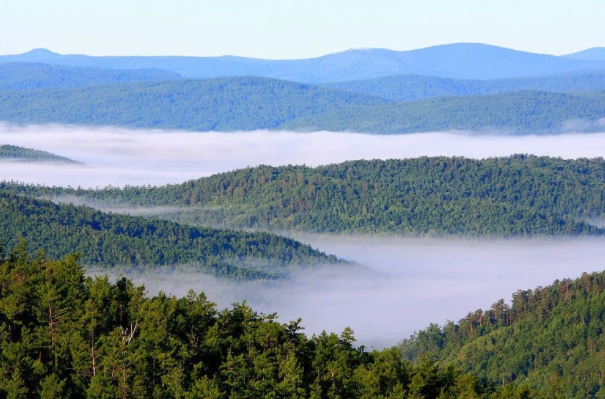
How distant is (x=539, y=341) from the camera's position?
106 meters

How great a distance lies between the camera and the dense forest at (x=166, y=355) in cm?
5169

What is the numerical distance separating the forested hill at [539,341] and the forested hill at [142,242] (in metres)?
41.0

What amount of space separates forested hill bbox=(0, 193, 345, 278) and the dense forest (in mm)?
79692

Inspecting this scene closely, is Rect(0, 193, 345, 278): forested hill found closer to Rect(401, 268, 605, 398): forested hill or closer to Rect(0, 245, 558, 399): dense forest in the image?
Rect(401, 268, 605, 398): forested hill

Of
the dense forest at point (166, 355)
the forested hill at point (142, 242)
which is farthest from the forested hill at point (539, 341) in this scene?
the forested hill at point (142, 242)

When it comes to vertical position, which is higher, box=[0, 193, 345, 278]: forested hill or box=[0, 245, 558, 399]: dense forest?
box=[0, 245, 558, 399]: dense forest

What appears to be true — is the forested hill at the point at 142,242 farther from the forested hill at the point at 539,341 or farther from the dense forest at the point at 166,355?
the dense forest at the point at 166,355

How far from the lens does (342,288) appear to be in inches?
7451

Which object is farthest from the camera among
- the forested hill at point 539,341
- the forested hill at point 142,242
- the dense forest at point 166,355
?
the forested hill at point 142,242

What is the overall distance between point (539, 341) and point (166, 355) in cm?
6027

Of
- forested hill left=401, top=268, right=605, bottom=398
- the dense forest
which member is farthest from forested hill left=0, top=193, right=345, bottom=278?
the dense forest

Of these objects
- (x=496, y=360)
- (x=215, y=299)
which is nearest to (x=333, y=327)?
(x=215, y=299)

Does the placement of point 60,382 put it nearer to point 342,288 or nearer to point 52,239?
point 52,239

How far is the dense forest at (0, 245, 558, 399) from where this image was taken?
170ft
